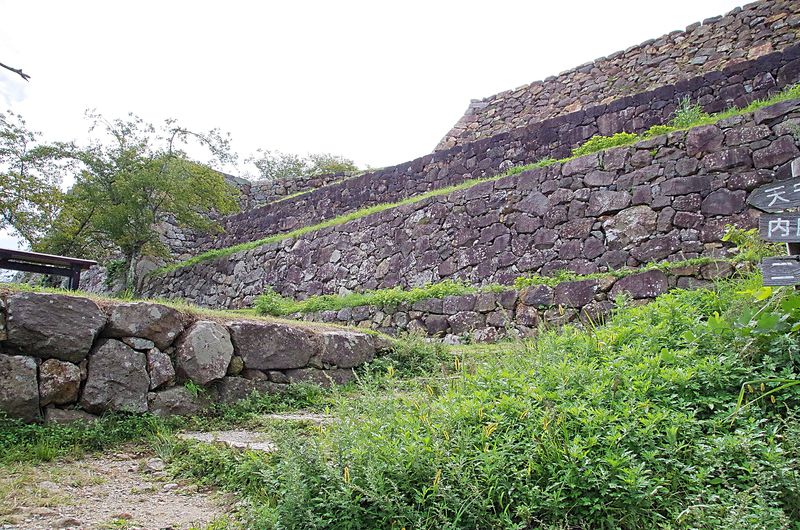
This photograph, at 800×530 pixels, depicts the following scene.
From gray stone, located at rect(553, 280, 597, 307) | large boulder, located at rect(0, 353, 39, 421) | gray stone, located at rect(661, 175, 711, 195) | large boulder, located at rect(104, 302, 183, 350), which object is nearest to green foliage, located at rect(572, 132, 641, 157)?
gray stone, located at rect(661, 175, 711, 195)

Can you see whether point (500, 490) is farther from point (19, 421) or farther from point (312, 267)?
point (312, 267)

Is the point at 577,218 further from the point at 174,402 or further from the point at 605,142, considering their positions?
the point at 174,402

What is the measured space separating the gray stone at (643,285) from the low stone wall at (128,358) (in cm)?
390

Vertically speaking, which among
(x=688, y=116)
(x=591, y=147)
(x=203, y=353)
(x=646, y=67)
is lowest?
(x=203, y=353)

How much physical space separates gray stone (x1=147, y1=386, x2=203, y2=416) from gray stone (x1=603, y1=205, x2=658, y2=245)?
597 cm

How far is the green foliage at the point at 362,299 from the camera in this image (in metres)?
8.45

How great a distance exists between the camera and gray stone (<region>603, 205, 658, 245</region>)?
730 cm

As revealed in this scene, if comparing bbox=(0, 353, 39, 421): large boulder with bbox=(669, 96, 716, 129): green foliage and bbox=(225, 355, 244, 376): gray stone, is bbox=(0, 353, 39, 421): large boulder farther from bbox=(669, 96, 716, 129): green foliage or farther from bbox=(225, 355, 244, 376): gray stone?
bbox=(669, 96, 716, 129): green foliage

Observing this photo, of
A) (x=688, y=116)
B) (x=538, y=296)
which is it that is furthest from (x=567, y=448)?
(x=688, y=116)

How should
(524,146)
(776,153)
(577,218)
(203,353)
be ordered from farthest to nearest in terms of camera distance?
(524,146) < (577,218) < (776,153) < (203,353)

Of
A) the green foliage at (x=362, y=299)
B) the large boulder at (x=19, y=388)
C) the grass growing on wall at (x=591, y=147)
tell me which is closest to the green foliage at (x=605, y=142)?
the grass growing on wall at (x=591, y=147)

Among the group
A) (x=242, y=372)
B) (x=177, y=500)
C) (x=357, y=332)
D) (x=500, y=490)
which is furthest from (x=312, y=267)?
(x=500, y=490)

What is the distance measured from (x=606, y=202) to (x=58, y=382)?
7.09 metres

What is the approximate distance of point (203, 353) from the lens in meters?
4.44
